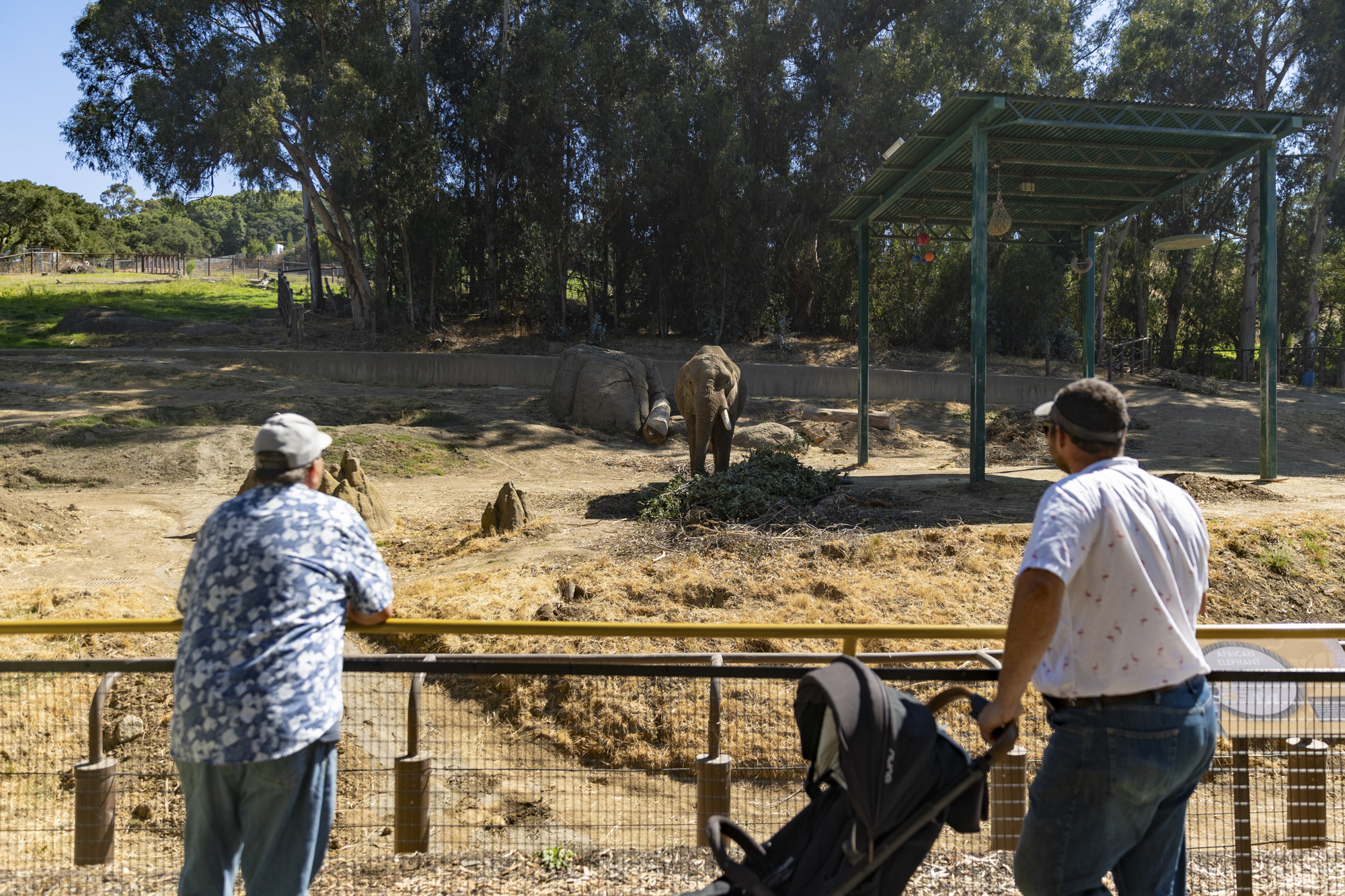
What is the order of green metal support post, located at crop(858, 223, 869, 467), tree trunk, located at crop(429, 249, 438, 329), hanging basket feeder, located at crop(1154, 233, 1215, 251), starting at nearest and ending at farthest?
hanging basket feeder, located at crop(1154, 233, 1215, 251) < green metal support post, located at crop(858, 223, 869, 467) < tree trunk, located at crop(429, 249, 438, 329)

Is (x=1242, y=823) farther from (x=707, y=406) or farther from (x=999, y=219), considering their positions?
(x=999, y=219)

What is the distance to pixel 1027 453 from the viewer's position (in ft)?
63.6

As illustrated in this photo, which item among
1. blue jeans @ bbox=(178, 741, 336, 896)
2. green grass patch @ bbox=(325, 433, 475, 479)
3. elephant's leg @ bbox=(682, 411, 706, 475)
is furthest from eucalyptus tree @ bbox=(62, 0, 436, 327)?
blue jeans @ bbox=(178, 741, 336, 896)

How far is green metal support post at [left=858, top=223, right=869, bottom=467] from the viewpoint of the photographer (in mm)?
17672

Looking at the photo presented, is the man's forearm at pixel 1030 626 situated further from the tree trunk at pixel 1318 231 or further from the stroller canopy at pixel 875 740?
the tree trunk at pixel 1318 231

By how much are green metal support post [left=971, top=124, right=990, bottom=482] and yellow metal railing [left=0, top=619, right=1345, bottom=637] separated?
933 centimetres

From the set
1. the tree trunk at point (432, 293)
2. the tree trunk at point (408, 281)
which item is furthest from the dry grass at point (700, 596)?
the tree trunk at point (432, 293)

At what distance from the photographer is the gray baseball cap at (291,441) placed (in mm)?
2863

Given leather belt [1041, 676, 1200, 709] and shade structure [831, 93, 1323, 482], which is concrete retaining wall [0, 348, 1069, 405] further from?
leather belt [1041, 676, 1200, 709]

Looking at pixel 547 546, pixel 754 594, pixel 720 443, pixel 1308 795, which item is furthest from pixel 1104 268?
pixel 1308 795

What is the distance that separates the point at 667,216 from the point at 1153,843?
2862cm

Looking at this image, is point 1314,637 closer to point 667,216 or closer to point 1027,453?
point 1027,453

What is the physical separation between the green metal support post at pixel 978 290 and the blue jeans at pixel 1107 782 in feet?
34.7

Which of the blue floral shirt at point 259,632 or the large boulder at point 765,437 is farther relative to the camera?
the large boulder at point 765,437
